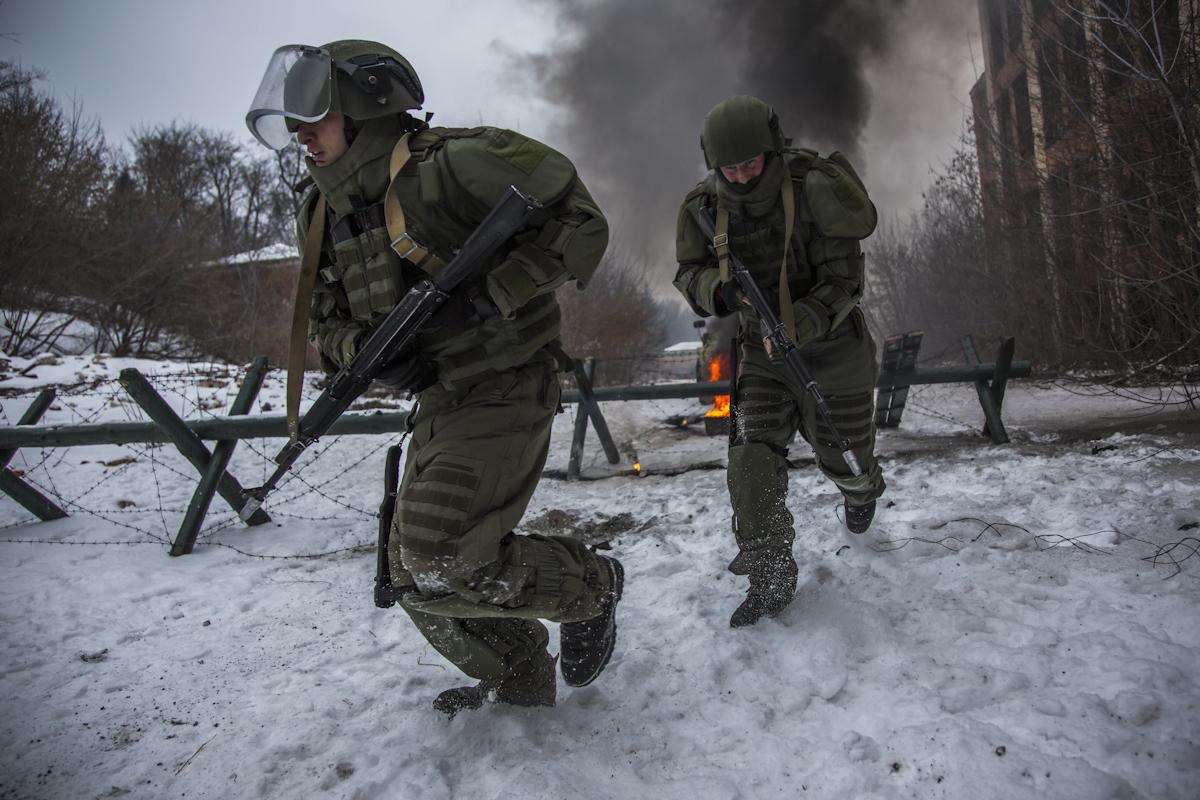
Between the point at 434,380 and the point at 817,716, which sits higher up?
the point at 434,380

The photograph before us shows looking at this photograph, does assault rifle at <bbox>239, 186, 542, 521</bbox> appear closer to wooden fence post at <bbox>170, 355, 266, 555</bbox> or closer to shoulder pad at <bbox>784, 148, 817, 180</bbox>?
shoulder pad at <bbox>784, 148, 817, 180</bbox>

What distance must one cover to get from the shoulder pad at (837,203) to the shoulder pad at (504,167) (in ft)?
Answer: 3.77

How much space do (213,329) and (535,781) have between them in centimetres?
1702

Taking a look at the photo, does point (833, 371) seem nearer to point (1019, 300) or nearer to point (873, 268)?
point (1019, 300)

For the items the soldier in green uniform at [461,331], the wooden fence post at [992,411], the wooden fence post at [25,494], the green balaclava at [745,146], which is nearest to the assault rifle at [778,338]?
the green balaclava at [745,146]

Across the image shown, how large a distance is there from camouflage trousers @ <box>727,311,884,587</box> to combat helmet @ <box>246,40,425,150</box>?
1725mm

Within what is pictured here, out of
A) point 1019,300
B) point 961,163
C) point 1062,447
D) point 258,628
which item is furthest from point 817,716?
point 961,163

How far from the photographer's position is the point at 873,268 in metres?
21.5

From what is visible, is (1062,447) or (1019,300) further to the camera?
(1019,300)


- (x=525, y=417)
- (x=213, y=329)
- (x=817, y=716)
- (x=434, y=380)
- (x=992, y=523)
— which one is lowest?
(x=817, y=716)

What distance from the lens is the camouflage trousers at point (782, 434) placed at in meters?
2.75

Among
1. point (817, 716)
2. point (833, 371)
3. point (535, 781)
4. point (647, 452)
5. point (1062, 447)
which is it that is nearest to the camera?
point (535, 781)

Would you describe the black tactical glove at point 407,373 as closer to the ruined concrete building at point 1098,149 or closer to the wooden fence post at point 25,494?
the wooden fence post at point 25,494

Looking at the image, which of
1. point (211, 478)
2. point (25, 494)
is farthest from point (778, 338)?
point (25, 494)
